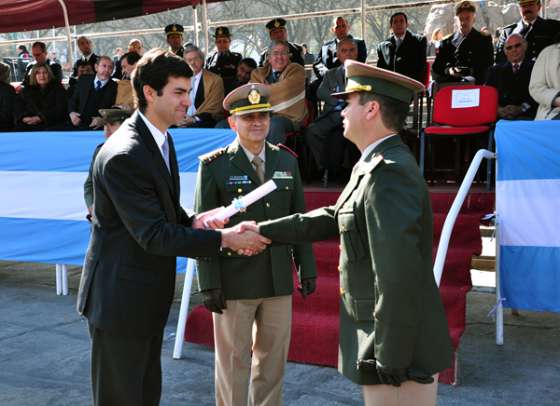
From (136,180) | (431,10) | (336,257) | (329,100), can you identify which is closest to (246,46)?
(431,10)

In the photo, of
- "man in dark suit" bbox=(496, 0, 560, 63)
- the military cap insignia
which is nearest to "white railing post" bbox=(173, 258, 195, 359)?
the military cap insignia

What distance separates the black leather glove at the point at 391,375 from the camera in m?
2.29

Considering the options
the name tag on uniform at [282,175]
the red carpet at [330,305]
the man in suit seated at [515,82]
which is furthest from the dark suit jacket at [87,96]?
the name tag on uniform at [282,175]

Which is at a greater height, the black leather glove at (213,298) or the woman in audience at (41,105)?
the woman in audience at (41,105)

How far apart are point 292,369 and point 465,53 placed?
5171mm

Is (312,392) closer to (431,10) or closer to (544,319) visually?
(544,319)

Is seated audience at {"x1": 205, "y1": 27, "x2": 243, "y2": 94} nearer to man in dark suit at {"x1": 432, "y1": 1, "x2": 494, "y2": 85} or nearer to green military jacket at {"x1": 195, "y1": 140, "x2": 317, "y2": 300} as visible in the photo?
man in dark suit at {"x1": 432, "y1": 1, "x2": 494, "y2": 85}

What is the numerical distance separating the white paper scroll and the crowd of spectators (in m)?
0.36

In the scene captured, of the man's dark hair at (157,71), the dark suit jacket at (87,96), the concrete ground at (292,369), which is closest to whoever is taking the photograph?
the man's dark hair at (157,71)

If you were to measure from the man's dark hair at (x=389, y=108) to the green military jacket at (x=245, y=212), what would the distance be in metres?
1.33

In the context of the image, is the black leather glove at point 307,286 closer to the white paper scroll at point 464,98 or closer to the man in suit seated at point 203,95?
the white paper scroll at point 464,98

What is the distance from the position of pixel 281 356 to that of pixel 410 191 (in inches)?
66.7

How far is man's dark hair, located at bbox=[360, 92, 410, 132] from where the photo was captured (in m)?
2.49

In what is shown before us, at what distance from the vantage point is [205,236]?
300 centimetres
